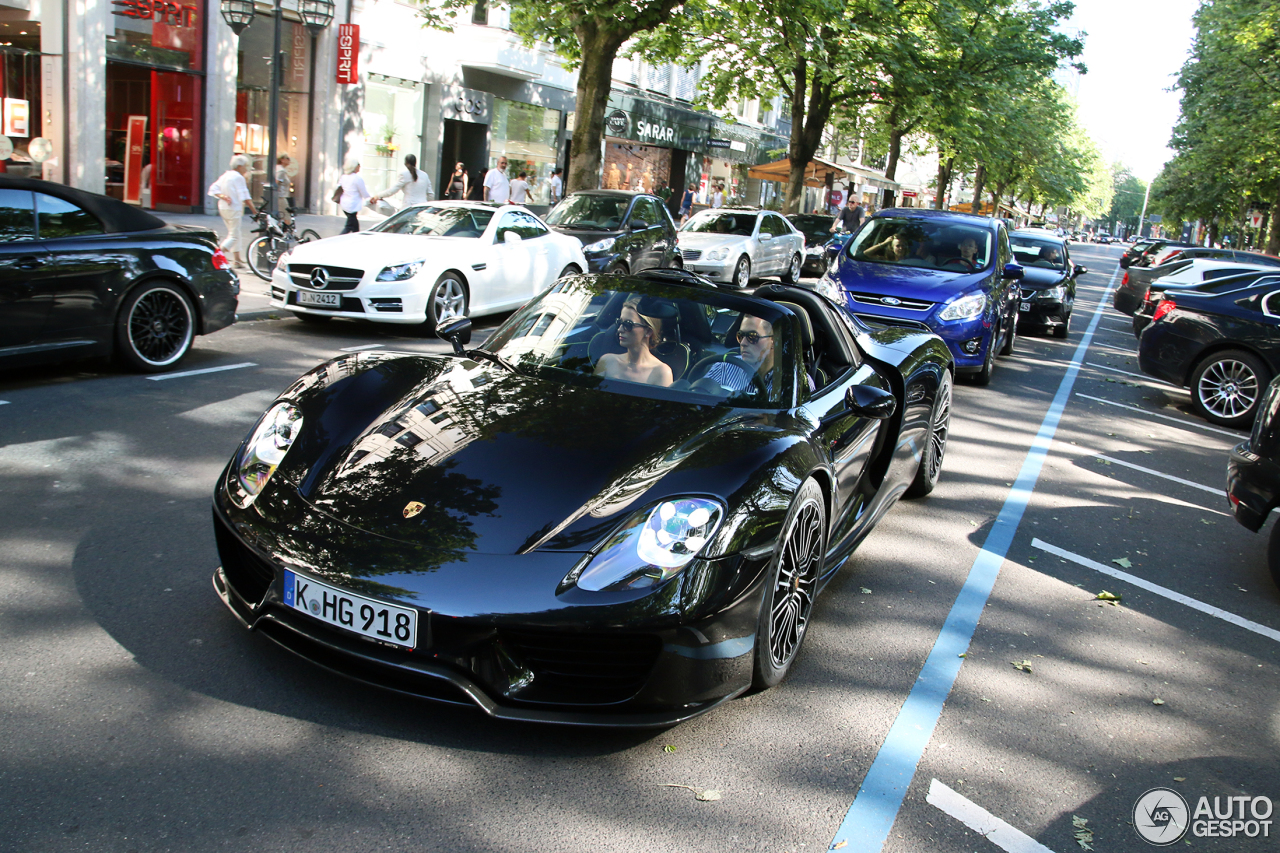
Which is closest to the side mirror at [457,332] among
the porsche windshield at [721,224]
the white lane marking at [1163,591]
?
the white lane marking at [1163,591]

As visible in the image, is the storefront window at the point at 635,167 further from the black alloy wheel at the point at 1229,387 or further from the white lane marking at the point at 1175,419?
the black alloy wheel at the point at 1229,387

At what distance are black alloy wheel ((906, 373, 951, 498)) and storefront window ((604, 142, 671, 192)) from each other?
94.6 feet

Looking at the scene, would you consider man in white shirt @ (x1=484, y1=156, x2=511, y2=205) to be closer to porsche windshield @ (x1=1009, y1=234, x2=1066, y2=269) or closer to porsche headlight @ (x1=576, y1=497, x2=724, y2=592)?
porsche windshield @ (x1=1009, y1=234, x2=1066, y2=269)

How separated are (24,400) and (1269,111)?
31.1m

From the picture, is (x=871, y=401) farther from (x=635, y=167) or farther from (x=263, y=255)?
(x=635, y=167)

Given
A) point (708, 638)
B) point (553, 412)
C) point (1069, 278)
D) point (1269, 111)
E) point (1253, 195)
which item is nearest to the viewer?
point (708, 638)

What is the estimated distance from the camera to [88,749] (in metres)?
2.85

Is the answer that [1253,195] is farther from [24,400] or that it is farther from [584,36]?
[24,400]

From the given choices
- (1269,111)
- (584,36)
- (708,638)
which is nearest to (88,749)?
(708,638)

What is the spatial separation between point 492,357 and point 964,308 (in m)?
7.79

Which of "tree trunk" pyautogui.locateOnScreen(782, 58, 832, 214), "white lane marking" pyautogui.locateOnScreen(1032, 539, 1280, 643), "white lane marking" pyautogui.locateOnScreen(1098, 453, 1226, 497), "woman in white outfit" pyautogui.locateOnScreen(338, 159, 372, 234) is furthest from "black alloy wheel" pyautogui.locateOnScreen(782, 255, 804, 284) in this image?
"white lane marking" pyautogui.locateOnScreen(1032, 539, 1280, 643)

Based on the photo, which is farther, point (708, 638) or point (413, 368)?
point (413, 368)

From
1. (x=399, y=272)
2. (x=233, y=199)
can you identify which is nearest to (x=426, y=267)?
(x=399, y=272)

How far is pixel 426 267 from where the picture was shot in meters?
10.6
